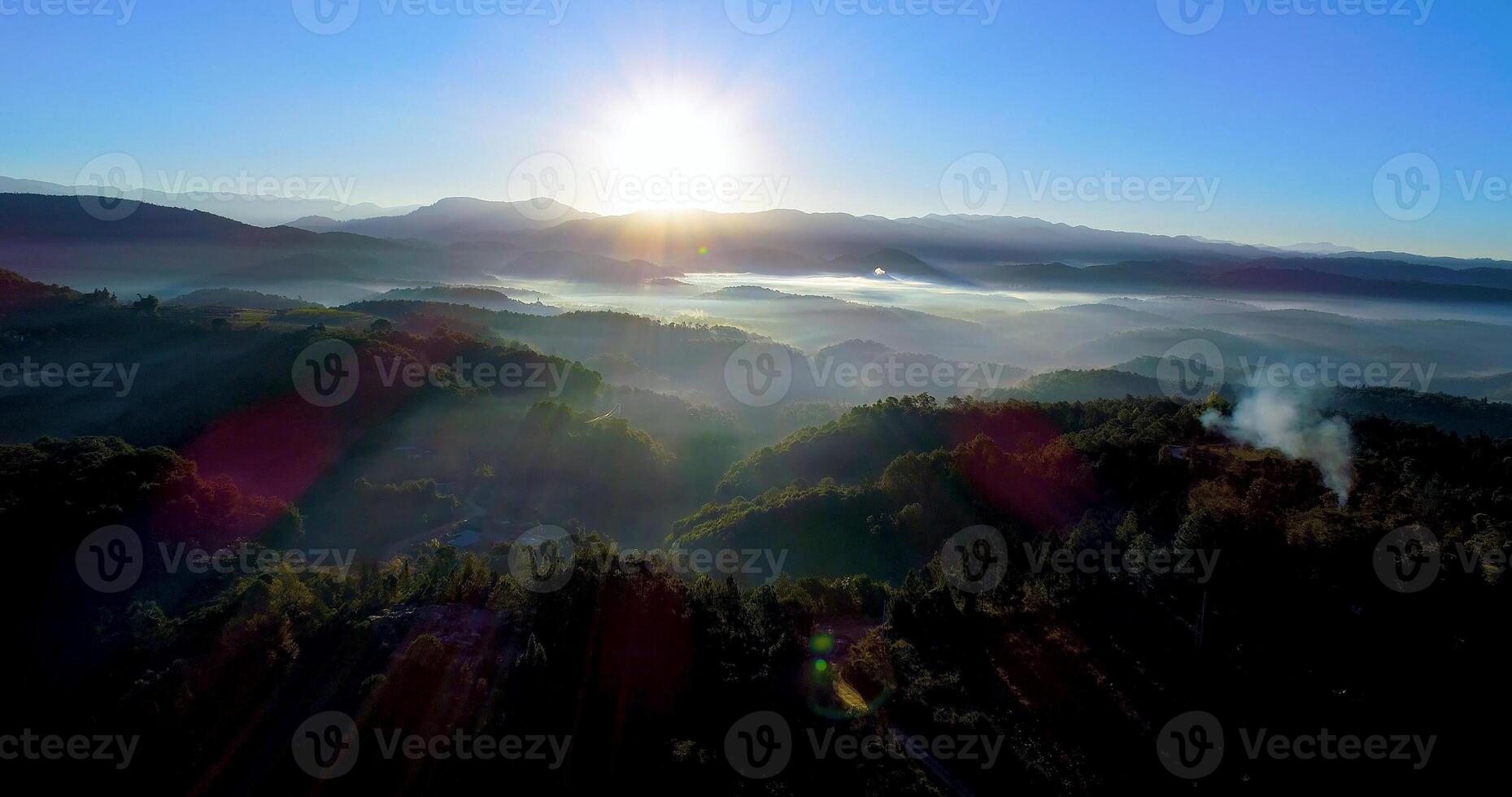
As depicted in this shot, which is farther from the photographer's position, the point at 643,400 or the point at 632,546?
the point at 643,400

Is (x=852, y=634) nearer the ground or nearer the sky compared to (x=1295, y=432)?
nearer the ground

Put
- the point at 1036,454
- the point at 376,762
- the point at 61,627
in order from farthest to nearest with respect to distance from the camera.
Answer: the point at 1036,454 < the point at 61,627 < the point at 376,762

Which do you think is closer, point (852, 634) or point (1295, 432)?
point (852, 634)

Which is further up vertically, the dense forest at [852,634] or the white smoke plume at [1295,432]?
the white smoke plume at [1295,432]

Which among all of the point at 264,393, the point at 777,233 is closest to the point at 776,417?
the point at 777,233

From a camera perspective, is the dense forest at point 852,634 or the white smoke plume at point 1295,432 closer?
the dense forest at point 852,634

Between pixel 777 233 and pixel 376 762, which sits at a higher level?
pixel 777 233

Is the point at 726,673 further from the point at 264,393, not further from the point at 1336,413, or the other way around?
the point at 264,393

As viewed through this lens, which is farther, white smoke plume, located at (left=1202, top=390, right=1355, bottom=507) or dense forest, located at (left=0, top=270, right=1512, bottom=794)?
white smoke plume, located at (left=1202, top=390, right=1355, bottom=507)
